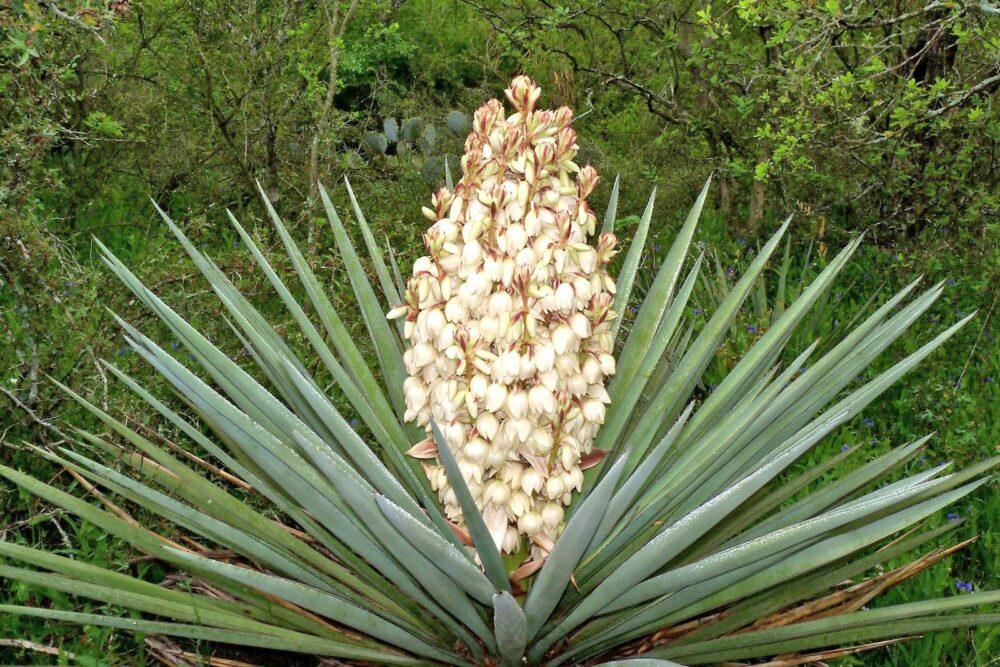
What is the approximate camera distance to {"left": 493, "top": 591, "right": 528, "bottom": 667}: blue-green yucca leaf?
163cm

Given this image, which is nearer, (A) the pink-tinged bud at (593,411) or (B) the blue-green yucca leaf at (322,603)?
(B) the blue-green yucca leaf at (322,603)

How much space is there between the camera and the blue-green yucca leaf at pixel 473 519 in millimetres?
1579

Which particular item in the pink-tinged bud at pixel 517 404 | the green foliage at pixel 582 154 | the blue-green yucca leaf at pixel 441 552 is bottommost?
the blue-green yucca leaf at pixel 441 552

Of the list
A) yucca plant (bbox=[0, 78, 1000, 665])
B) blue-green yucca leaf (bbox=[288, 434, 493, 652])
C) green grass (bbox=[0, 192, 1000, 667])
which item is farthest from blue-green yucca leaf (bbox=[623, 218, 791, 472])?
green grass (bbox=[0, 192, 1000, 667])

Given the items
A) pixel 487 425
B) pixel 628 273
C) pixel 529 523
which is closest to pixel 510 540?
pixel 529 523

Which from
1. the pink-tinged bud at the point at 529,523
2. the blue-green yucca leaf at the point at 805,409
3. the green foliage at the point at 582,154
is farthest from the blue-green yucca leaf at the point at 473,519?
the green foliage at the point at 582,154

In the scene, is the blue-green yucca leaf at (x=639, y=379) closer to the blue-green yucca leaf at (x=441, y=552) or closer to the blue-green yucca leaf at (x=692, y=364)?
the blue-green yucca leaf at (x=692, y=364)

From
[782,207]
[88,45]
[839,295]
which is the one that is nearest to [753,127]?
[782,207]

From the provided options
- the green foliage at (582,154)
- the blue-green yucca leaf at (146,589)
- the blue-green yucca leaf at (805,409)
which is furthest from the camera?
the green foliage at (582,154)

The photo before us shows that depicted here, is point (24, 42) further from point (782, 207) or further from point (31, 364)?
point (782, 207)

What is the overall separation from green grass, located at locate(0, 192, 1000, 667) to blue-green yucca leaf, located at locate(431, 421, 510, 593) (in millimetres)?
838

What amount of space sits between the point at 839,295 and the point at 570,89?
1.51 meters

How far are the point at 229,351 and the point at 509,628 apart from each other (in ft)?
6.28

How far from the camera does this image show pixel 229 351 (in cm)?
335
